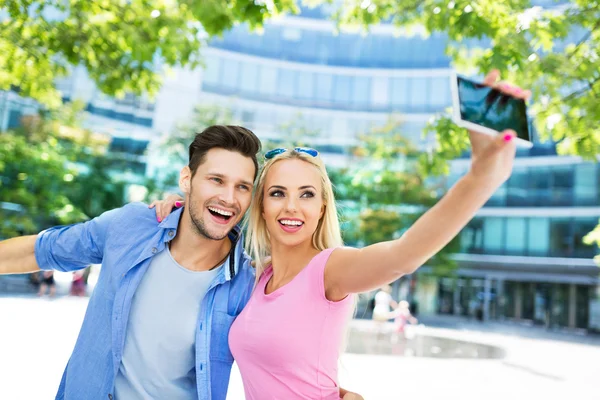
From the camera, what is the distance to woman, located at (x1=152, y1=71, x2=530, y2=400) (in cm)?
174

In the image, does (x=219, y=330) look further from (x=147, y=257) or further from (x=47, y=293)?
(x=47, y=293)

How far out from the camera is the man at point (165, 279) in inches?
111

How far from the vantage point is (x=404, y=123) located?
3572 centimetres

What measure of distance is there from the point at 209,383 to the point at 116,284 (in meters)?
0.69

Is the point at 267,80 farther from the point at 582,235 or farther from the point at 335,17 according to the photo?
the point at 335,17

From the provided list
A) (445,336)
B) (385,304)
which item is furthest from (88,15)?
(445,336)

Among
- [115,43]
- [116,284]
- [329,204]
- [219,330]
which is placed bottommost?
[219,330]

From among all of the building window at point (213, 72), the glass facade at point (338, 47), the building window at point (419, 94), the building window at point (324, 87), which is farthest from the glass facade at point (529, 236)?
the building window at point (213, 72)

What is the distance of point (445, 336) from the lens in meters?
22.0

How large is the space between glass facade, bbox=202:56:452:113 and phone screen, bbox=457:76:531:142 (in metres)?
37.7

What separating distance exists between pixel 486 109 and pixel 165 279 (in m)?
1.95

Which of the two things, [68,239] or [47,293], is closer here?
[68,239]

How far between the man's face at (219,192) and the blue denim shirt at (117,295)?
185 mm

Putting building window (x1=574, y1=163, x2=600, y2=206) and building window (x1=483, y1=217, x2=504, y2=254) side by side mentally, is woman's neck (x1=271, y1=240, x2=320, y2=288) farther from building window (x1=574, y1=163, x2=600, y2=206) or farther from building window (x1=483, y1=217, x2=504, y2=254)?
building window (x1=483, y1=217, x2=504, y2=254)
